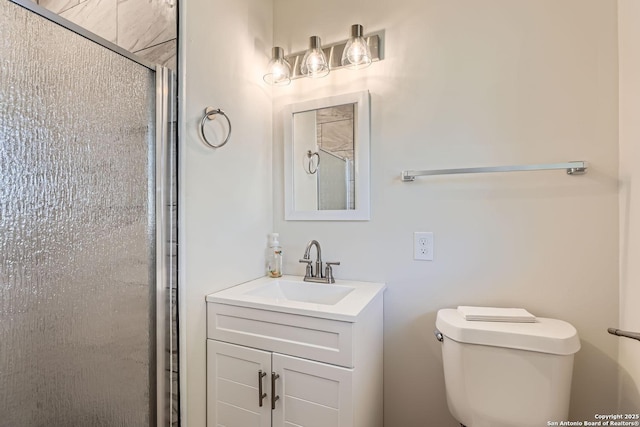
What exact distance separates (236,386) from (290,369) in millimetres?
267

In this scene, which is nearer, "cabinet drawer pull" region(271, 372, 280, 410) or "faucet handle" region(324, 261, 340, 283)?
"cabinet drawer pull" region(271, 372, 280, 410)

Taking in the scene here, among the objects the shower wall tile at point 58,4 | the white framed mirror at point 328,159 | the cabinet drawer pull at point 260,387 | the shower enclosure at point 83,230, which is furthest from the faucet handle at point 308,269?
the shower wall tile at point 58,4

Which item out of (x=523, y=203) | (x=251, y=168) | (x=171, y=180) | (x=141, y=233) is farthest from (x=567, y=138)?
(x=141, y=233)

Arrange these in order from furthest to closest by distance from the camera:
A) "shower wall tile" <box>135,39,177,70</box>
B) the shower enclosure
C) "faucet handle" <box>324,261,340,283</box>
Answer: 1. "faucet handle" <box>324,261,340,283</box>
2. "shower wall tile" <box>135,39,177,70</box>
3. the shower enclosure

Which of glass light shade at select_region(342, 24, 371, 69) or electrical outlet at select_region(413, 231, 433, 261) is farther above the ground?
glass light shade at select_region(342, 24, 371, 69)

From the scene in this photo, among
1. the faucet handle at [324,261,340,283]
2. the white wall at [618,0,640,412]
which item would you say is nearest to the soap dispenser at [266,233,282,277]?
the faucet handle at [324,261,340,283]

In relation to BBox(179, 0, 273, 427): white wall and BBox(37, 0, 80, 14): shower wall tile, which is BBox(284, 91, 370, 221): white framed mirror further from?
BBox(37, 0, 80, 14): shower wall tile

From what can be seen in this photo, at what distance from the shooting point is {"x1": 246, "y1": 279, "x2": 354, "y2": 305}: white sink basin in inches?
54.2

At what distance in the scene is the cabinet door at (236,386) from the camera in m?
1.12

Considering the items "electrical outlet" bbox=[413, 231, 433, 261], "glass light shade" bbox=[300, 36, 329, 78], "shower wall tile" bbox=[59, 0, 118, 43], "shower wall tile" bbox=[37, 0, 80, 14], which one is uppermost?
"shower wall tile" bbox=[37, 0, 80, 14]

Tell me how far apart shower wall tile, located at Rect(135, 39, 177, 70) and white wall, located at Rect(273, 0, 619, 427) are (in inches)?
28.1

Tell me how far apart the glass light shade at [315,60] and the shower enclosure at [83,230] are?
0.65 meters

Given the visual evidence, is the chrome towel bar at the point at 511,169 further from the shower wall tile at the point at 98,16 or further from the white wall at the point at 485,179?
the shower wall tile at the point at 98,16

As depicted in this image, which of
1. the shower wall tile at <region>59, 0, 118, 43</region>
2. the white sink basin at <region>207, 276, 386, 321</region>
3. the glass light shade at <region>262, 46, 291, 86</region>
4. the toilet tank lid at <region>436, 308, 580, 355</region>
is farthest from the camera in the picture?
the glass light shade at <region>262, 46, 291, 86</region>
